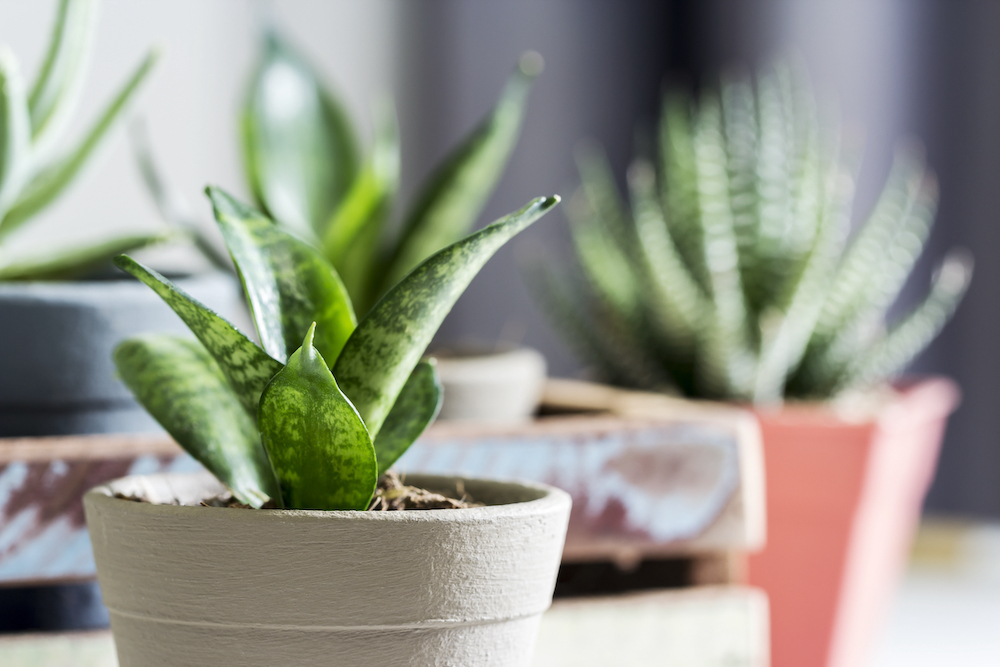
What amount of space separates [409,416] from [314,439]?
54 mm

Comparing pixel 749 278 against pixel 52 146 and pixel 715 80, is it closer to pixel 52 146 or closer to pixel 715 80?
pixel 52 146

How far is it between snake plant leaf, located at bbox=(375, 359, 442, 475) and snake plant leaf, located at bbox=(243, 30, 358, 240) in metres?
0.26

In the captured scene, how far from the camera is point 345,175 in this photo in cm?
62

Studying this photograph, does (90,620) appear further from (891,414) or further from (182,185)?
(182,185)

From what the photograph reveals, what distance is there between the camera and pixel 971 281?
1085 mm

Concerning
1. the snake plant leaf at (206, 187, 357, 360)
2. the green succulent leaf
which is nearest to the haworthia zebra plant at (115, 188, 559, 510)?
the snake plant leaf at (206, 187, 357, 360)

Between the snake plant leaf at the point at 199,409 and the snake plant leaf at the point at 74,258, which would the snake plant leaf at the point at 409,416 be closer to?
the snake plant leaf at the point at 199,409

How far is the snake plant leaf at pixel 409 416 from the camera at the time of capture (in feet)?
0.97

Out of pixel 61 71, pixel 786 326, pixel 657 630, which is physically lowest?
pixel 657 630

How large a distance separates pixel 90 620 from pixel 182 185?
62 centimetres

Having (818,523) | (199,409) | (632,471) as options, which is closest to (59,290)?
(199,409)

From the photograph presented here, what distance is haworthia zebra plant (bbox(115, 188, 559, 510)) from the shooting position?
25 cm

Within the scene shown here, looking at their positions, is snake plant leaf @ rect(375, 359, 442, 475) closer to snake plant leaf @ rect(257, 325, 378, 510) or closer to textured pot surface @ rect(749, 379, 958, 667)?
snake plant leaf @ rect(257, 325, 378, 510)

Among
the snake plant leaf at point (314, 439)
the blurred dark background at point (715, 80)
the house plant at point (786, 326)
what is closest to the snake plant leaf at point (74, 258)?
the snake plant leaf at point (314, 439)
